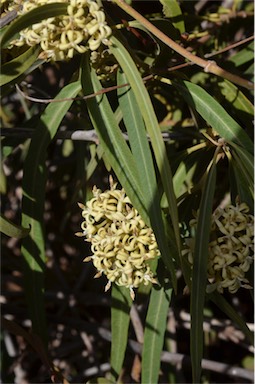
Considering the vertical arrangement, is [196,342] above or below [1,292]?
below

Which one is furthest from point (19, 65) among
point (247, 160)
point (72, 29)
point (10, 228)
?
point (247, 160)

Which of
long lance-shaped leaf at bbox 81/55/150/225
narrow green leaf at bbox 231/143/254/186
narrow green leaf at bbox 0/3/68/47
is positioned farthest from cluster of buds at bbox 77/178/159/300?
narrow green leaf at bbox 0/3/68/47

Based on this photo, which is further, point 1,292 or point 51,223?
point 51,223

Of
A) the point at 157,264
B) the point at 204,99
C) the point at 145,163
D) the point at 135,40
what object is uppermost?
the point at 135,40

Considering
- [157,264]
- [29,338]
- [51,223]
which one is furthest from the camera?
[51,223]

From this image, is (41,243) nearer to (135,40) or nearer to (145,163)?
(145,163)

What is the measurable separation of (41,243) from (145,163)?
0.36 metres

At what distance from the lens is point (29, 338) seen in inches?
52.0

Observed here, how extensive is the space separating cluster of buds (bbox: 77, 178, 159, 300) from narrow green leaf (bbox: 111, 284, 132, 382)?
0.62ft

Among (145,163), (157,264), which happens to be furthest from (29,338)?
(145,163)

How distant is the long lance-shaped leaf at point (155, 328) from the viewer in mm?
1212

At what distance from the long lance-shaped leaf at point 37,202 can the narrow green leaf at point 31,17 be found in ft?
0.82

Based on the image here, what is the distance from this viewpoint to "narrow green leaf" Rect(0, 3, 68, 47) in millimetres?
876

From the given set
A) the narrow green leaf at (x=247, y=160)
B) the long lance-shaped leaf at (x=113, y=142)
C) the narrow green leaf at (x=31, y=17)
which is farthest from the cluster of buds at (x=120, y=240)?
the narrow green leaf at (x=31, y=17)
